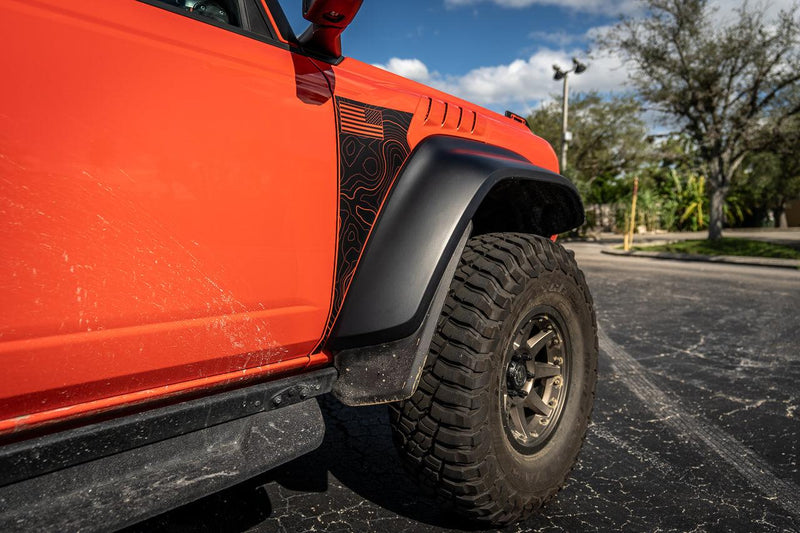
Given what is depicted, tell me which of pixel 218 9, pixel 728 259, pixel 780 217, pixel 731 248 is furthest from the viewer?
pixel 780 217

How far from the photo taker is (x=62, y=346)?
1182mm

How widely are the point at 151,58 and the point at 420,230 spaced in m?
0.83

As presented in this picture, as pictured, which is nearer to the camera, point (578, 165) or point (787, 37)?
point (787, 37)

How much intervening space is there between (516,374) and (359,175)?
2.81 feet

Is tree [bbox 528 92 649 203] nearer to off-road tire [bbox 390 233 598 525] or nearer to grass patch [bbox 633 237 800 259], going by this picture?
grass patch [bbox 633 237 800 259]

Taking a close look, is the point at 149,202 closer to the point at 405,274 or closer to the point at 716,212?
the point at 405,274

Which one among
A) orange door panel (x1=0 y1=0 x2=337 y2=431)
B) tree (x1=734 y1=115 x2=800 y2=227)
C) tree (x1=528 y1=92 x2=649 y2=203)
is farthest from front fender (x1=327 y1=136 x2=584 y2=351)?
tree (x1=528 y1=92 x2=649 y2=203)

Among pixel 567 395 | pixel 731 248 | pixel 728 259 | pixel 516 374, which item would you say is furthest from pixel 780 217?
pixel 516 374

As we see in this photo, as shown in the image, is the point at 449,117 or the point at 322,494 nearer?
the point at 449,117

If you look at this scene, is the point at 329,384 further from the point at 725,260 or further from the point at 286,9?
the point at 725,260

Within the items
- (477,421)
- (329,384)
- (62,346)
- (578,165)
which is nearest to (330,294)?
(329,384)

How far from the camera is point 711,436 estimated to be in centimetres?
277

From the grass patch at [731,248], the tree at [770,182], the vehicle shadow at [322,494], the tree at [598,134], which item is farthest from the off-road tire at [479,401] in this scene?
the tree at [598,134]


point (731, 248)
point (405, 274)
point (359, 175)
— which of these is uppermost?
point (359, 175)
